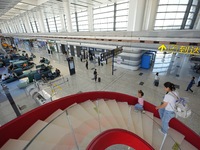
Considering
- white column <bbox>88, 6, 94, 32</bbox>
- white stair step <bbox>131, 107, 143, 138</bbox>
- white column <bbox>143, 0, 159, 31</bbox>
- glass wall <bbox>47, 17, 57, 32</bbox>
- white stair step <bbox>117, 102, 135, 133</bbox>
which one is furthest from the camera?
glass wall <bbox>47, 17, 57, 32</bbox>

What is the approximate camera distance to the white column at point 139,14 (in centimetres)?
792

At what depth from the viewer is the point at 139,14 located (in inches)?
324

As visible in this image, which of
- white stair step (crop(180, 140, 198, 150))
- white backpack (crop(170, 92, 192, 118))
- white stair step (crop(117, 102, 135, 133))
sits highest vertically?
white backpack (crop(170, 92, 192, 118))

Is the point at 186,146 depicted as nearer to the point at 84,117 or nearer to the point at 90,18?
the point at 84,117

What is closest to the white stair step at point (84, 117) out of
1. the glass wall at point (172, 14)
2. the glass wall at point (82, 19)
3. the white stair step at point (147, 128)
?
the white stair step at point (147, 128)

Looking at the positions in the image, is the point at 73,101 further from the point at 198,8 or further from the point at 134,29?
the point at 198,8

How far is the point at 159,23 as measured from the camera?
34.4ft

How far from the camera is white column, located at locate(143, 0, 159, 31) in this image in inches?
351

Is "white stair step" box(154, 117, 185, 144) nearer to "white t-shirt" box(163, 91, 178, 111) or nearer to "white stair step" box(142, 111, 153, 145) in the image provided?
"white stair step" box(142, 111, 153, 145)

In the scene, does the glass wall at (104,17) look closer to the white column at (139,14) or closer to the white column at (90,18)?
the white column at (90,18)

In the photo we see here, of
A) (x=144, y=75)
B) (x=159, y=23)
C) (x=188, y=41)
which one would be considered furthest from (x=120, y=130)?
(x=159, y=23)

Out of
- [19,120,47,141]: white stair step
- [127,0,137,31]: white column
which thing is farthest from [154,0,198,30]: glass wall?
[19,120,47,141]: white stair step

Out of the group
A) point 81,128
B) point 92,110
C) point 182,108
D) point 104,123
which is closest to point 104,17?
point 92,110

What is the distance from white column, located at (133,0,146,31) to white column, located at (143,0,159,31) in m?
1.09
